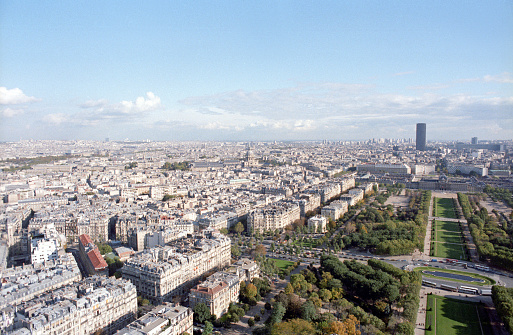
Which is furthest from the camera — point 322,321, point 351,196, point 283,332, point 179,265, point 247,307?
point 351,196

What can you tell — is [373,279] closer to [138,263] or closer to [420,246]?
[420,246]

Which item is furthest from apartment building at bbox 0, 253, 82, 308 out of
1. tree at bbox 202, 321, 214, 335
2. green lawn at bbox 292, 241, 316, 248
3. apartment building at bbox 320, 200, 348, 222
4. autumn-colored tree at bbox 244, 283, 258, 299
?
apartment building at bbox 320, 200, 348, 222

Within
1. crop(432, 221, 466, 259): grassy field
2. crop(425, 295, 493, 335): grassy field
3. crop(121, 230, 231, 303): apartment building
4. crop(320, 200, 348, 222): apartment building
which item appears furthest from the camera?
crop(320, 200, 348, 222): apartment building

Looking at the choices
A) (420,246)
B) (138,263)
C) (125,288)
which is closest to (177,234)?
(138,263)

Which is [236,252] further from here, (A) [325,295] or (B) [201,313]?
(B) [201,313]

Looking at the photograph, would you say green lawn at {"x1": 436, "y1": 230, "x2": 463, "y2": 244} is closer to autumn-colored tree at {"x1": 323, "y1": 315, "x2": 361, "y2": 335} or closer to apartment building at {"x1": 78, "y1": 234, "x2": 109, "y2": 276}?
autumn-colored tree at {"x1": 323, "y1": 315, "x2": 361, "y2": 335}

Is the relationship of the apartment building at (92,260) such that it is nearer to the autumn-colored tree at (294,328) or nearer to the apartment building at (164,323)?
the apartment building at (164,323)

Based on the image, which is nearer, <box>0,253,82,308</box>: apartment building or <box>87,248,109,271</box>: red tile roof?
<box>0,253,82,308</box>: apartment building
